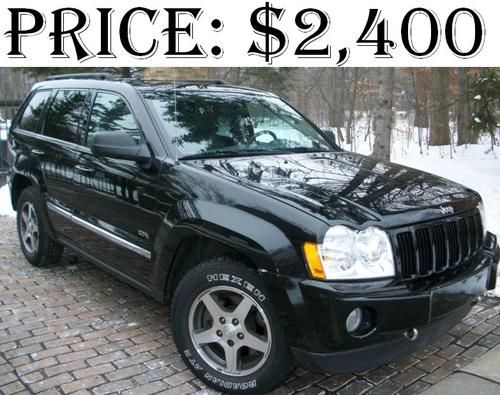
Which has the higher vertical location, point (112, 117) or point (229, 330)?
point (112, 117)

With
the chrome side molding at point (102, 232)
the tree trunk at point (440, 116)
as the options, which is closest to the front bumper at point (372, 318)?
the chrome side molding at point (102, 232)

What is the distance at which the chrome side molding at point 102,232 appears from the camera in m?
3.69

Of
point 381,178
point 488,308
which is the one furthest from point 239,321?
point 488,308

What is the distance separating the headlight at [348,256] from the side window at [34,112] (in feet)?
11.7

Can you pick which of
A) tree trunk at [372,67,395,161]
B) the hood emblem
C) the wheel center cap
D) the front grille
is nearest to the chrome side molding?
the wheel center cap

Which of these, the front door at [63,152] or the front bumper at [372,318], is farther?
the front door at [63,152]

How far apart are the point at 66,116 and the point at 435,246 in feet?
11.1

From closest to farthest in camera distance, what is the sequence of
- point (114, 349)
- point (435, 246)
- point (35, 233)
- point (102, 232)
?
1. point (435, 246)
2. point (114, 349)
3. point (102, 232)
4. point (35, 233)

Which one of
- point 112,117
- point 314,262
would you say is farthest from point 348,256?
point 112,117

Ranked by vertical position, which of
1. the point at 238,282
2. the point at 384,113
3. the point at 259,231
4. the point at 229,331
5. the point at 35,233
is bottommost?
the point at 229,331

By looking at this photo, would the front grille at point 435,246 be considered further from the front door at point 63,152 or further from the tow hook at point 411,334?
the front door at point 63,152

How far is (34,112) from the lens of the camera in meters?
5.36

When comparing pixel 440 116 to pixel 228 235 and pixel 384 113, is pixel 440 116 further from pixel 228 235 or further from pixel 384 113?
pixel 228 235

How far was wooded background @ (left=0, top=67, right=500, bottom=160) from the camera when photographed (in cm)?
840
